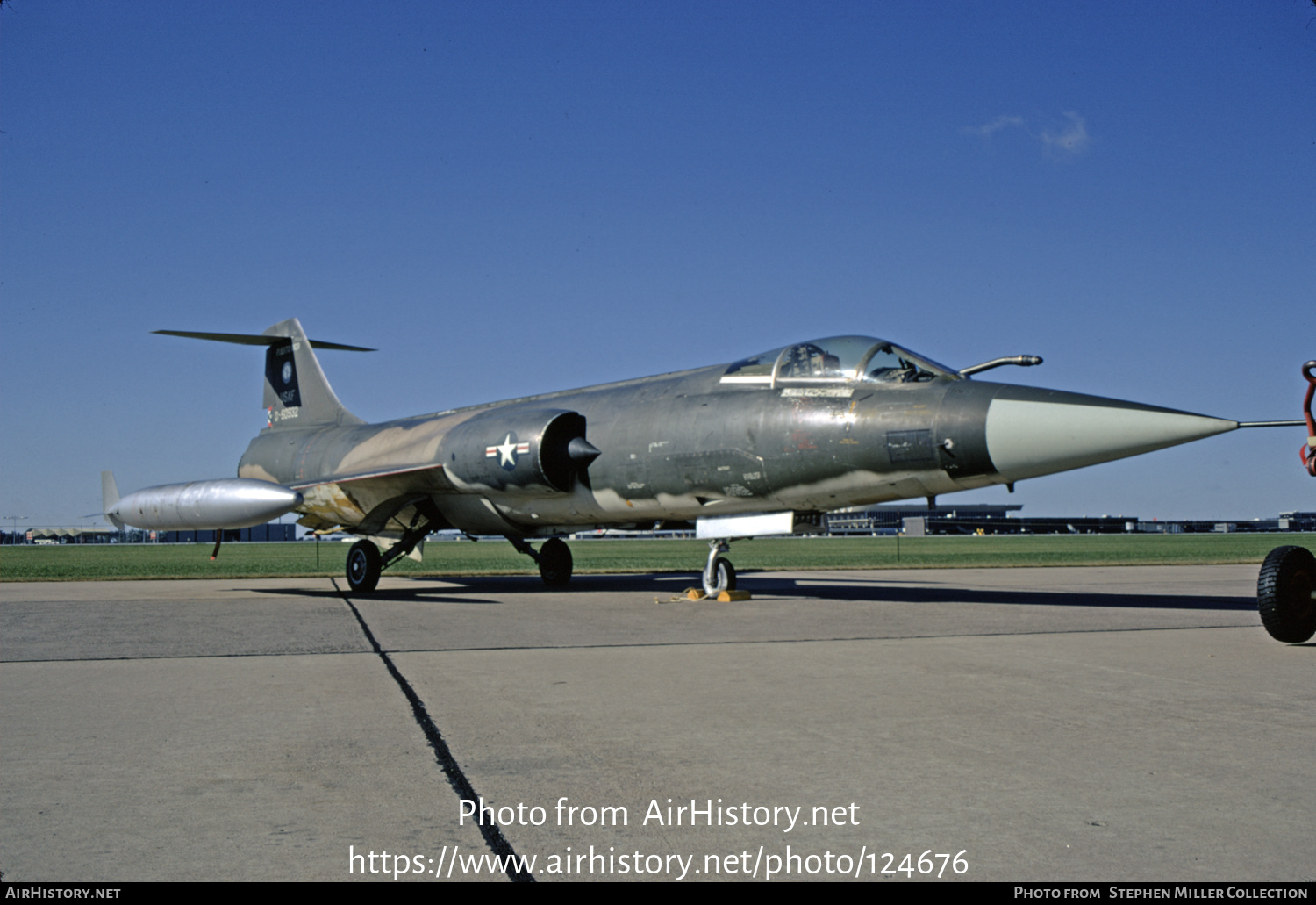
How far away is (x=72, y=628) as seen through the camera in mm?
10391

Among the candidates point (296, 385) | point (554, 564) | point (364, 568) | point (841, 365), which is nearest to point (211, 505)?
point (364, 568)

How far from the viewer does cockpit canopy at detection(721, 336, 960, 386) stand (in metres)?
11.7

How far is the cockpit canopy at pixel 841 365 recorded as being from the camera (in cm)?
1166

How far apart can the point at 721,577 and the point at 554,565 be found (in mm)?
5492

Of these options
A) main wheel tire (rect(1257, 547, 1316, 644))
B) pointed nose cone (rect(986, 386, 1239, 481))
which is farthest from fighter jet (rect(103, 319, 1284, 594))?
main wheel tire (rect(1257, 547, 1316, 644))

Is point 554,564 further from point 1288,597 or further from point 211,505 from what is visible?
point 1288,597

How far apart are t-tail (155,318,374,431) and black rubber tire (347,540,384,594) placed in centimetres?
501

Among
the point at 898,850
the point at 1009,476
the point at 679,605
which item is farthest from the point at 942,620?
the point at 898,850

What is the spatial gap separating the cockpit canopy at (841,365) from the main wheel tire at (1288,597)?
13.2 feet

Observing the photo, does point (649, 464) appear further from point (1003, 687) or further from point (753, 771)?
point (753, 771)

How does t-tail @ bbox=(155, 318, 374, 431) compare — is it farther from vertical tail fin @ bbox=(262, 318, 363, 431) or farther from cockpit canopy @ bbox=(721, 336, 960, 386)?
cockpit canopy @ bbox=(721, 336, 960, 386)

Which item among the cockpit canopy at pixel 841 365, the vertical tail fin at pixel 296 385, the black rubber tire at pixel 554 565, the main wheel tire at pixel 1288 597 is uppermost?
the vertical tail fin at pixel 296 385

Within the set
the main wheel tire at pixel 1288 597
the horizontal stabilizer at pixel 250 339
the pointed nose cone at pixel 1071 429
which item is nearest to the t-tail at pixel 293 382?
the horizontal stabilizer at pixel 250 339

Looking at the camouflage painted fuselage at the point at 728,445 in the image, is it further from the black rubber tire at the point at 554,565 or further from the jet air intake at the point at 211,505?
the jet air intake at the point at 211,505
